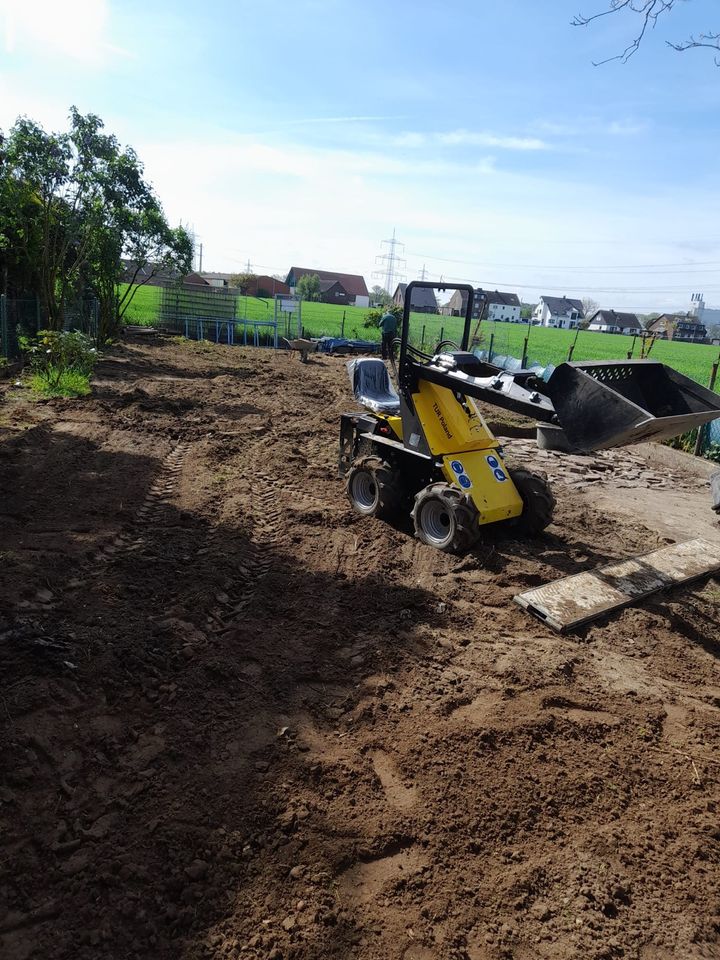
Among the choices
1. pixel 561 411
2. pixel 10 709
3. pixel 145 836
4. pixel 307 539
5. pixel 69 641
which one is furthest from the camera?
pixel 307 539

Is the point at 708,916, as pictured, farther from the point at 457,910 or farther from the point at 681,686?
the point at 681,686

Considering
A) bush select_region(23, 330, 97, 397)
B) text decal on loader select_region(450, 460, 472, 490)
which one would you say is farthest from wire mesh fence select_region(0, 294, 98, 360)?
text decal on loader select_region(450, 460, 472, 490)

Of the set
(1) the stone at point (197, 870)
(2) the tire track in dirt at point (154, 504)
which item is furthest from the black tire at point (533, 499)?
(1) the stone at point (197, 870)

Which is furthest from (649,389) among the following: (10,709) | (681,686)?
(10,709)

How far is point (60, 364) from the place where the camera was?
1248cm

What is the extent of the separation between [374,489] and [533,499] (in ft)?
5.32

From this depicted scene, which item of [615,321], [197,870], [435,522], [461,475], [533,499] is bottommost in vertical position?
[197,870]

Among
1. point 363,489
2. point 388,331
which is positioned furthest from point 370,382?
point 388,331

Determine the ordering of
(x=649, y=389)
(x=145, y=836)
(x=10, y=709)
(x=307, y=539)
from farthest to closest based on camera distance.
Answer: (x=307, y=539) < (x=649, y=389) < (x=10, y=709) < (x=145, y=836)

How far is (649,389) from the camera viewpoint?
496cm

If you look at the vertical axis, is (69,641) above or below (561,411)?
below

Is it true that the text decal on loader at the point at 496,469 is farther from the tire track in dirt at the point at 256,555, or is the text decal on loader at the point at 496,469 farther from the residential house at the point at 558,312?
the residential house at the point at 558,312

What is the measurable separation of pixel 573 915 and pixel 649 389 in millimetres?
3694

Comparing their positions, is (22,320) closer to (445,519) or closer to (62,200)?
(62,200)
